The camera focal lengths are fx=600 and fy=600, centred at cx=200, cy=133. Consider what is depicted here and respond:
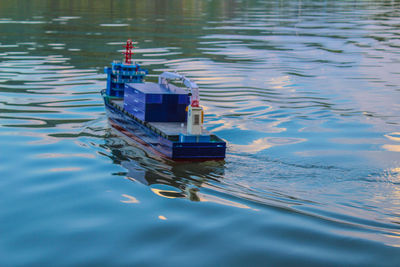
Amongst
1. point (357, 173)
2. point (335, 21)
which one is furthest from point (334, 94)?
point (335, 21)

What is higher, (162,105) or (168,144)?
(162,105)

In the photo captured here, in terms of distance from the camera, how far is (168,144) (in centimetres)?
3384

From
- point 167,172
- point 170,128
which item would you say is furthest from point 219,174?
point 170,128

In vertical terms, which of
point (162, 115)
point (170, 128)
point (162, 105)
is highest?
point (162, 105)

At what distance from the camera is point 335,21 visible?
135m

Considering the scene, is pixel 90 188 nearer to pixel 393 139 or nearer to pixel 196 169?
pixel 196 169

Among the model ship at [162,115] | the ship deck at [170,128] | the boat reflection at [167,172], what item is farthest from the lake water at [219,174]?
the ship deck at [170,128]

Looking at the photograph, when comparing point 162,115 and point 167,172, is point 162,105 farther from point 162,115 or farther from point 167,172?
point 167,172

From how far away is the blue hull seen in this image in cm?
3347

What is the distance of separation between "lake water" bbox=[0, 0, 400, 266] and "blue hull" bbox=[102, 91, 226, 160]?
25.5 inches

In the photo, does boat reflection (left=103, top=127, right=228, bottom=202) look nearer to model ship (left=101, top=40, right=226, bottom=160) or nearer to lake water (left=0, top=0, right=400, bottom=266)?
lake water (left=0, top=0, right=400, bottom=266)

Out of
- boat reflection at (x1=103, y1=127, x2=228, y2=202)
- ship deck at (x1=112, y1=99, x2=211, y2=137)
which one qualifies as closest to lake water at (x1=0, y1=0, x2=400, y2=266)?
boat reflection at (x1=103, y1=127, x2=228, y2=202)

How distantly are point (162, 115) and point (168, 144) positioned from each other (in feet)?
17.5

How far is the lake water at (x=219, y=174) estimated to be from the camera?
22406 mm
